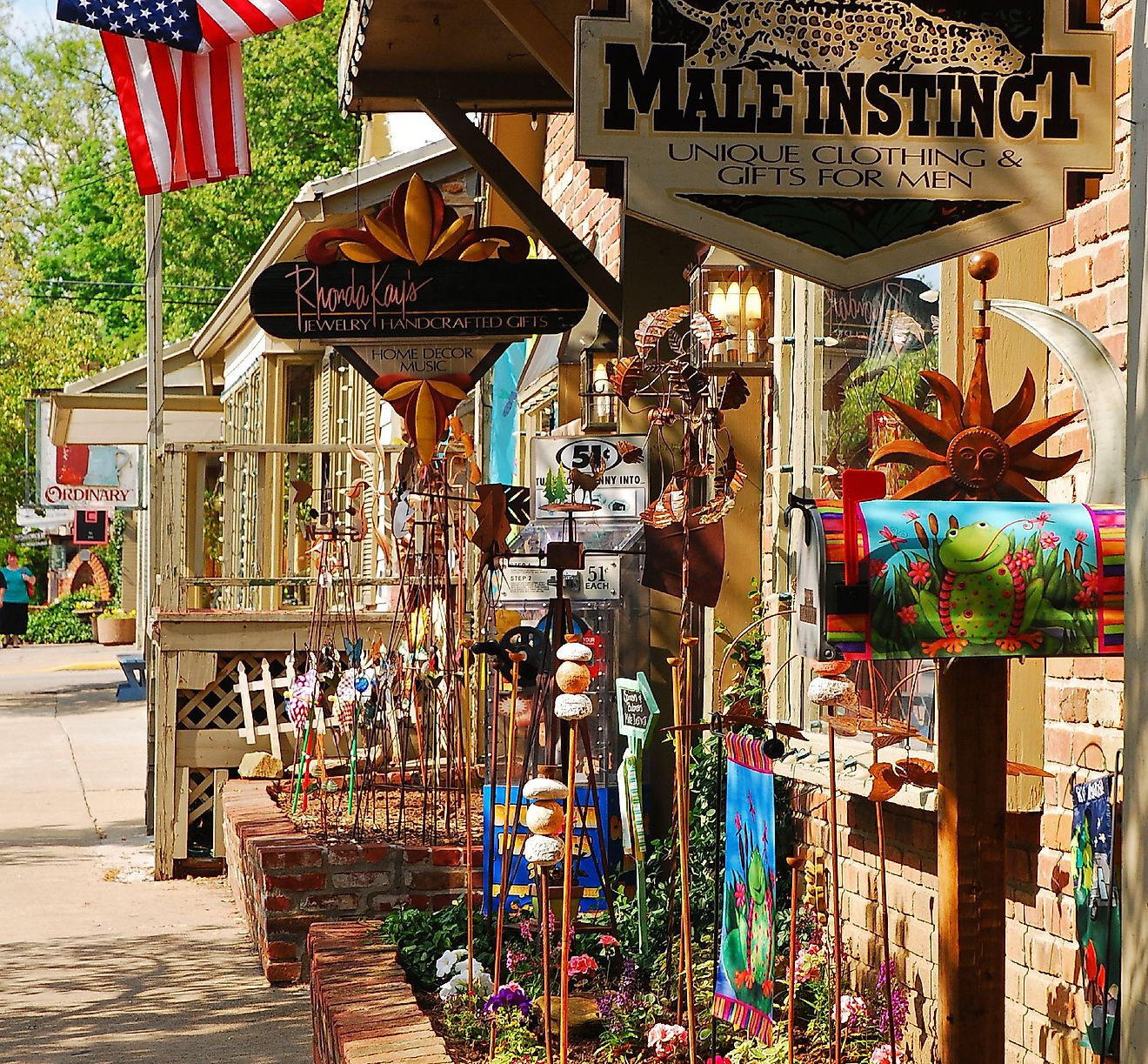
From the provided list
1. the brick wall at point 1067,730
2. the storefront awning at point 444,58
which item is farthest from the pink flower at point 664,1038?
the storefront awning at point 444,58

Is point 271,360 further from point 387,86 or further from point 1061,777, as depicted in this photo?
point 1061,777

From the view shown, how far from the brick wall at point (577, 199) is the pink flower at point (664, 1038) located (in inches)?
150

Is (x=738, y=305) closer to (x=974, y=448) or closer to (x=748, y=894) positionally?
(x=748, y=894)

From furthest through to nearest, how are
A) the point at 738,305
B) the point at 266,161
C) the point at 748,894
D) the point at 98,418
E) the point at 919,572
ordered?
the point at 266,161, the point at 98,418, the point at 738,305, the point at 748,894, the point at 919,572

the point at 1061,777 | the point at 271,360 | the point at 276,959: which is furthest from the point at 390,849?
the point at 271,360

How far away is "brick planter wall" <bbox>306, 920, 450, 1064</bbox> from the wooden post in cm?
200

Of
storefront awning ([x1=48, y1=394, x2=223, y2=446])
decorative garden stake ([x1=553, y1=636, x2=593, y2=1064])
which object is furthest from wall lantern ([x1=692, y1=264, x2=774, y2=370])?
storefront awning ([x1=48, y1=394, x2=223, y2=446])

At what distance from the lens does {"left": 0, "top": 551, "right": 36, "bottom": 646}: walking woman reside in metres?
36.8

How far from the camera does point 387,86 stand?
668 cm

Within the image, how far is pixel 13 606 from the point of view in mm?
37062

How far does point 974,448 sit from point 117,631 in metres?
35.2

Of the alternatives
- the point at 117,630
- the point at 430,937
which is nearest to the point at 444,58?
the point at 430,937

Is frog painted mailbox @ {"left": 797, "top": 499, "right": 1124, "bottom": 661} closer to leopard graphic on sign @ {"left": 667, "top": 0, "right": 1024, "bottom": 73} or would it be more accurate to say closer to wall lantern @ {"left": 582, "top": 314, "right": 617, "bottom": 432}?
leopard graphic on sign @ {"left": 667, "top": 0, "right": 1024, "bottom": 73}

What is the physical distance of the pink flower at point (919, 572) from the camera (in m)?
2.34
